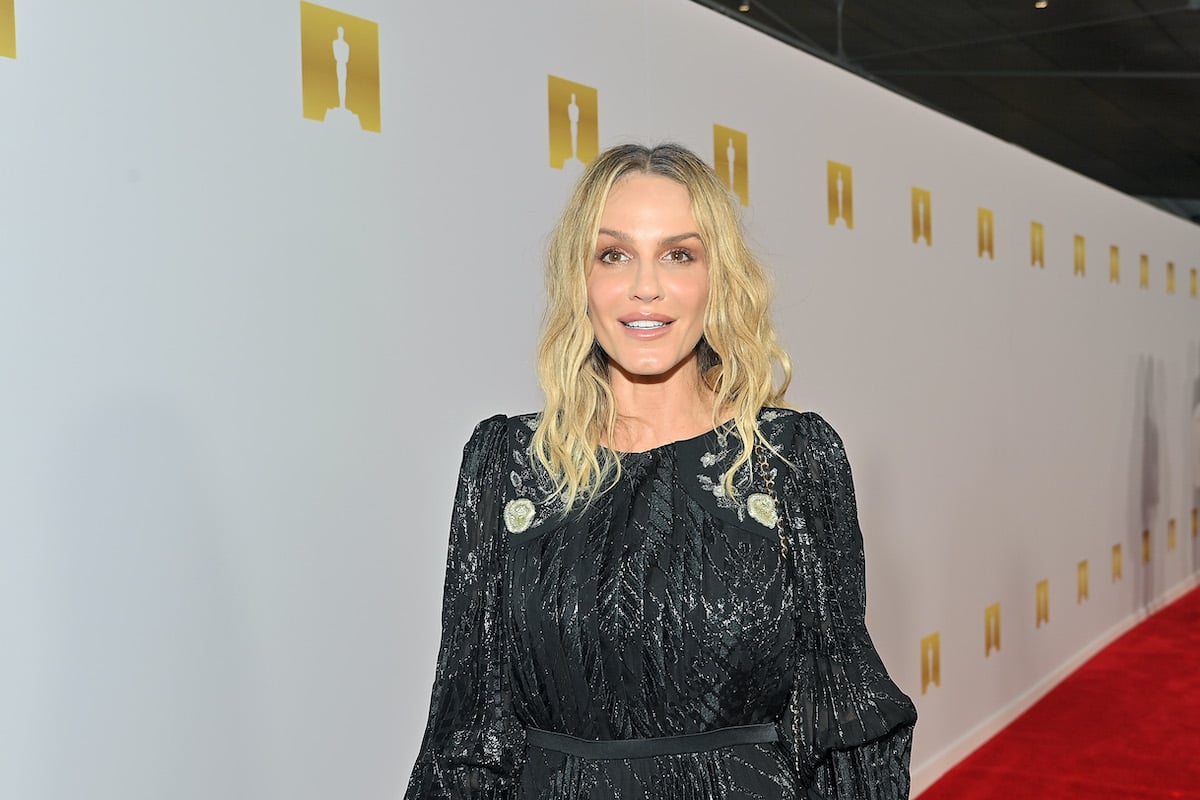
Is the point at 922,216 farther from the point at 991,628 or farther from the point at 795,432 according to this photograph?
the point at 795,432

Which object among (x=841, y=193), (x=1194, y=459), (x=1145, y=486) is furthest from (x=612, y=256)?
(x=1194, y=459)

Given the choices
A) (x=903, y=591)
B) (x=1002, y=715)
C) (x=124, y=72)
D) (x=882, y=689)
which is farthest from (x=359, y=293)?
(x=1002, y=715)

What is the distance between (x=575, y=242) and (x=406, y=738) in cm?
114

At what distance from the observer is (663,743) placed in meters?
1.59

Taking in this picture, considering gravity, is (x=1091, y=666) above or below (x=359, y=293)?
below

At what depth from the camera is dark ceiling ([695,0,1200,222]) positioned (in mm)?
7320

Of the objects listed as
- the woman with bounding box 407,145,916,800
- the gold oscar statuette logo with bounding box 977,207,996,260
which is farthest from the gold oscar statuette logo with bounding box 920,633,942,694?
the woman with bounding box 407,145,916,800

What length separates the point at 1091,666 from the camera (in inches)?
241

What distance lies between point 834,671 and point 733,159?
6.86 ft

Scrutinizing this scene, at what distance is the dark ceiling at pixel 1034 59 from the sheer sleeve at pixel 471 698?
15.3ft

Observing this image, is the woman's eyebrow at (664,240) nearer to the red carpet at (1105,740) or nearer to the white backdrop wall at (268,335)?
the white backdrop wall at (268,335)

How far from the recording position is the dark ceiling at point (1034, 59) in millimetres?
7320

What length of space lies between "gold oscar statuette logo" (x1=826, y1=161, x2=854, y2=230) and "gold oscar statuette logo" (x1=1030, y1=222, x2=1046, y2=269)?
5.96ft

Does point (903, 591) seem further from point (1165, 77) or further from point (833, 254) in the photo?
point (1165, 77)
